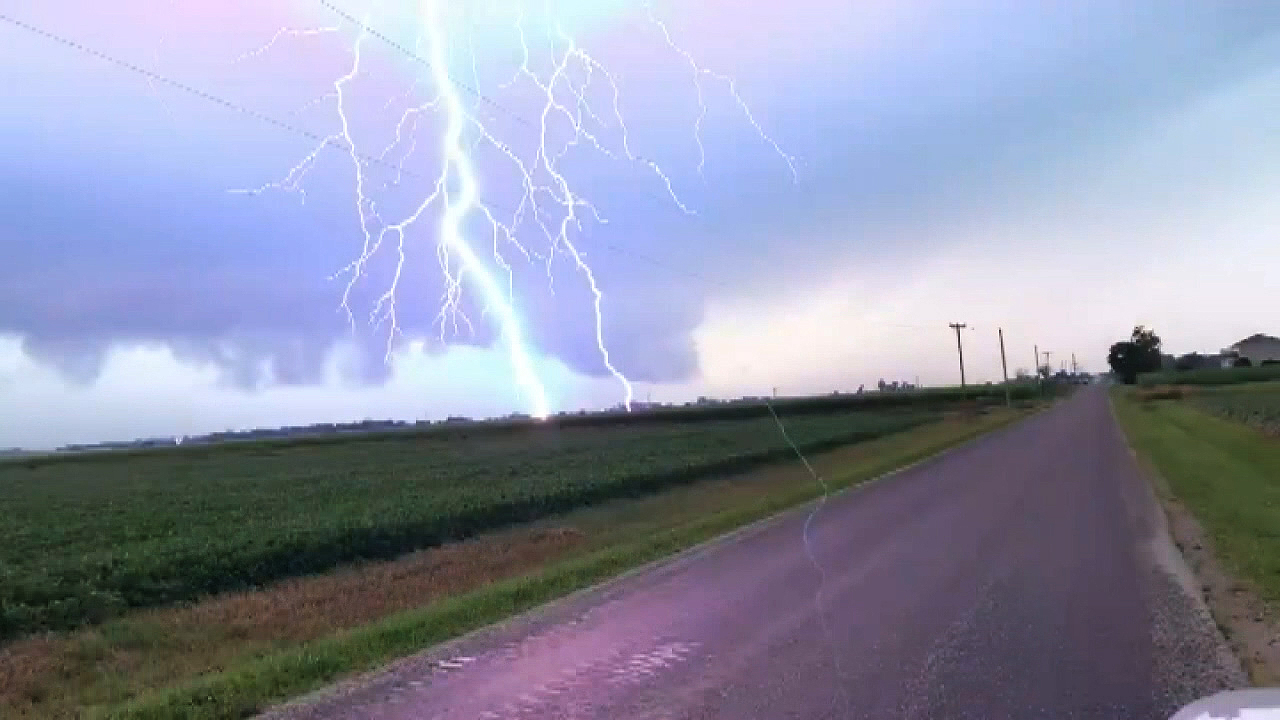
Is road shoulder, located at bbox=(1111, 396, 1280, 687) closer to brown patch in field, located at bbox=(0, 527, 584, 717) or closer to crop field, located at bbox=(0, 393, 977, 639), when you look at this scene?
brown patch in field, located at bbox=(0, 527, 584, 717)

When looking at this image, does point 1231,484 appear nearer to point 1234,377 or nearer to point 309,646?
point 309,646

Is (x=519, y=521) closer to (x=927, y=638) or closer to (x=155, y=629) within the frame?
(x=155, y=629)

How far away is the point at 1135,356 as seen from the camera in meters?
183

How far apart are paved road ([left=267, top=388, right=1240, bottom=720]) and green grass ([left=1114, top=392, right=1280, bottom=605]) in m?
0.87

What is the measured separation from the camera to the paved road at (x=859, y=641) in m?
7.34

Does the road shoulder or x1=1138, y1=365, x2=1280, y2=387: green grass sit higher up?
x1=1138, y1=365, x2=1280, y2=387: green grass

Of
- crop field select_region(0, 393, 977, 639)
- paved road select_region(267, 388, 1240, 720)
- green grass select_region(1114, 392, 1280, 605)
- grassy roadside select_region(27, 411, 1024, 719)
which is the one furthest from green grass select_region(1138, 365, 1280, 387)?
paved road select_region(267, 388, 1240, 720)

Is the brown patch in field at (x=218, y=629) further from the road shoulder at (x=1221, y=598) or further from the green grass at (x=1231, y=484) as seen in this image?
the green grass at (x=1231, y=484)

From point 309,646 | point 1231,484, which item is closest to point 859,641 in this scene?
point 309,646

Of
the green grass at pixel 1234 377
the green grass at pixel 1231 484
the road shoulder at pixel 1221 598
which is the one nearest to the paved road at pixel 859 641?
the road shoulder at pixel 1221 598

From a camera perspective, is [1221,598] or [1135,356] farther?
[1135,356]

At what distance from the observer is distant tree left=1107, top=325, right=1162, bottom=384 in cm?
18338

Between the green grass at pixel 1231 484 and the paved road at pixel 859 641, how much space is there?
0.87m

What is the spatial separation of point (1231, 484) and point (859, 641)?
18535mm
